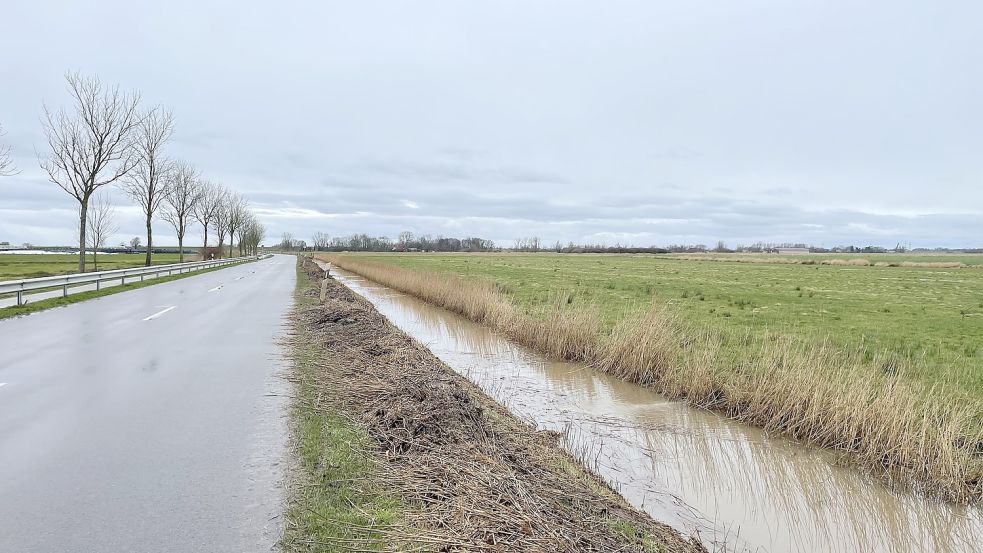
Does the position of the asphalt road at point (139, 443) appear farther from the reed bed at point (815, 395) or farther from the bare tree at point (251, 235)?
the bare tree at point (251, 235)

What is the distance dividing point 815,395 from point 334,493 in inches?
247

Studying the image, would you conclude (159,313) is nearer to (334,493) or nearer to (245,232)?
(334,493)

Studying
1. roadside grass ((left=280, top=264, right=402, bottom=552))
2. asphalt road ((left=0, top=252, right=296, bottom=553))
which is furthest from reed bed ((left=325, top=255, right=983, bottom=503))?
asphalt road ((left=0, top=252, right=296, bottom=553))

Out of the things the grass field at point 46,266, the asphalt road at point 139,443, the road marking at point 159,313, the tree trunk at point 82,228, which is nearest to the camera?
the asphalt road at point 139,443

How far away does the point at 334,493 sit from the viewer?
4309 millimetres

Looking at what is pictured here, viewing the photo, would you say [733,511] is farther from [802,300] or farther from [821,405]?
[802,300]

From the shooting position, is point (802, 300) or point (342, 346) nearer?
point (342, 346)

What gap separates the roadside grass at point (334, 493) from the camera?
362 centimetres

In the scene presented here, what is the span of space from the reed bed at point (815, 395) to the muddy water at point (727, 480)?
35cm

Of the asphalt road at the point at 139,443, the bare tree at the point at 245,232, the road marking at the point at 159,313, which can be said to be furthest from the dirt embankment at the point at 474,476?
the bare tree at the point at 245,232

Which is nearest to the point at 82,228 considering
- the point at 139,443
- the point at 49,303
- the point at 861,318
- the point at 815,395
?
the point at 49,303

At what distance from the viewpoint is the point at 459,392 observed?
7023mm

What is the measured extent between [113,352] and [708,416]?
10.3 metres

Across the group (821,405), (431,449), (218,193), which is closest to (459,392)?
(431,449)
